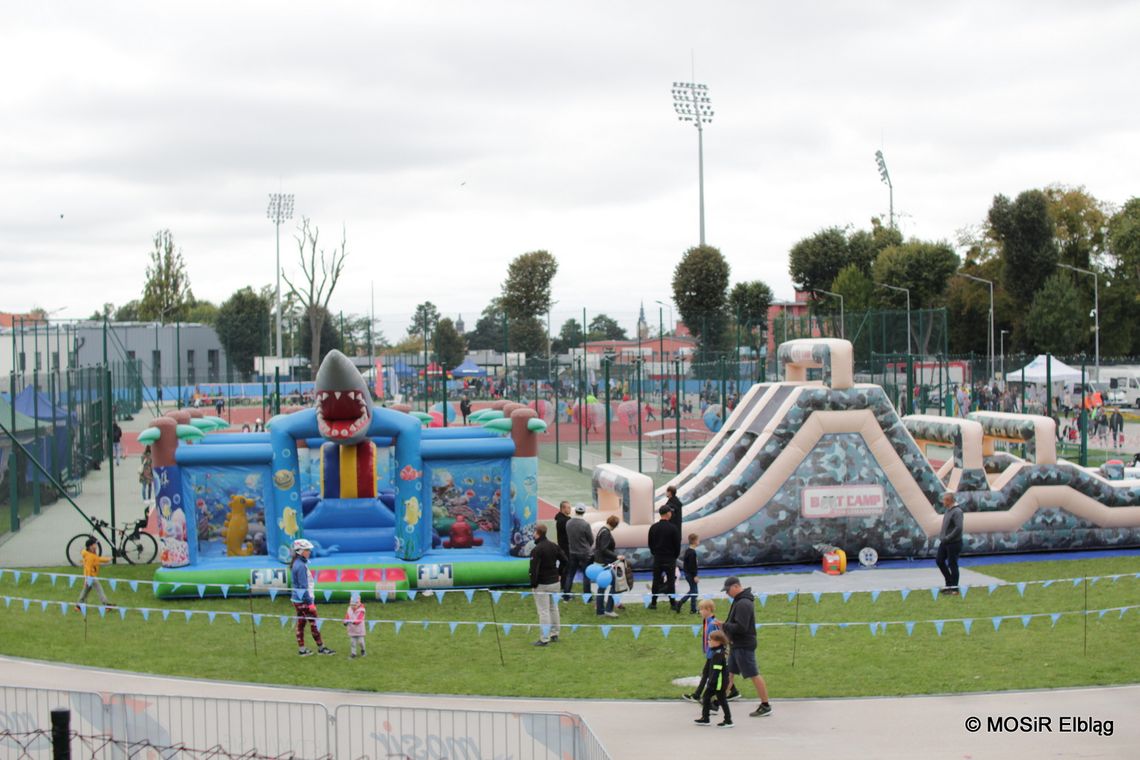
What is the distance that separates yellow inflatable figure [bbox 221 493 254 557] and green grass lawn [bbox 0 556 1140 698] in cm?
126

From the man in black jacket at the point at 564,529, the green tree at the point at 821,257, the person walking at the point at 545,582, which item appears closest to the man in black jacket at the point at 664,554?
the man in black jacket at the point at 564,529

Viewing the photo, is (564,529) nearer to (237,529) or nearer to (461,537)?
(461,537)

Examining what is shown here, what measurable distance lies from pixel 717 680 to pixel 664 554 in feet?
16.4

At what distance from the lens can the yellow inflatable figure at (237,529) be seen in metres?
17.6

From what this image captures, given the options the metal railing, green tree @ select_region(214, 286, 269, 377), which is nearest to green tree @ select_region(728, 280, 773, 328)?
green tree @ select_region(214, 286, 269, 377)

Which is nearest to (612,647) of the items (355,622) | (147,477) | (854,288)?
(355,622)

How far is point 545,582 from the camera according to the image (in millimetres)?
14062

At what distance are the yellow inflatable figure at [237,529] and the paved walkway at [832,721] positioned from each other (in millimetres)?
5457

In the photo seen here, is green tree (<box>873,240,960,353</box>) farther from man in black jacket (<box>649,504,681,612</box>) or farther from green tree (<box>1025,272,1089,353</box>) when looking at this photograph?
man in black jacket (<box>649,504,681,612</box>)

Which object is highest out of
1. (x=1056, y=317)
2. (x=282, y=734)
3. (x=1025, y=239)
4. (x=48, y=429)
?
(x=1025, y=239)

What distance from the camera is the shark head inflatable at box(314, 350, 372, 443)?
1706 centimetres

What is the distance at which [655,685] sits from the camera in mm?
11781

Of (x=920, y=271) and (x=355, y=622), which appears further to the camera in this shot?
(x=920, y=271)

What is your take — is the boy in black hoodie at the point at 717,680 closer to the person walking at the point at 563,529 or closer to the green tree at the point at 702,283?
the person walking at the point at 563,529
